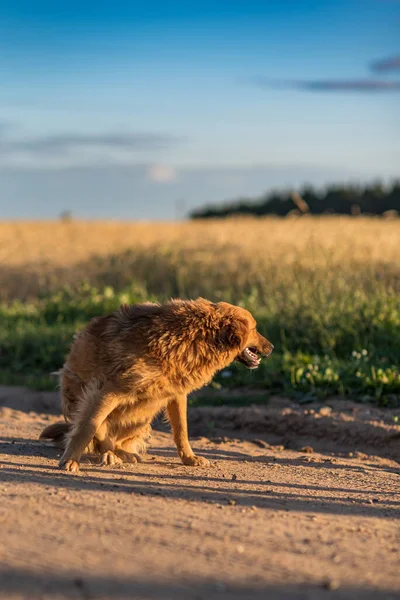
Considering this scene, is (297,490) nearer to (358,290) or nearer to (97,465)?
(97,465)

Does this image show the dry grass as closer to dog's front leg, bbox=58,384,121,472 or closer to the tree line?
dog's front leg, bbox=58,384,121,472

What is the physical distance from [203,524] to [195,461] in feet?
5.58

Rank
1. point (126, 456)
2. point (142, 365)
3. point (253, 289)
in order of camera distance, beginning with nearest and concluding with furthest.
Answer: point (142, 365)
point (126, 456)
point (253, 289)

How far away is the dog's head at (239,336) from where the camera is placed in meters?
5.57

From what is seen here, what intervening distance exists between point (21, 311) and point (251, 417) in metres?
5.89

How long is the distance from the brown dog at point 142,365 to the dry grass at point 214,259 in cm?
487

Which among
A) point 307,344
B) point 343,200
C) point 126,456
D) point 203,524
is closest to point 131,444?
point 126,456

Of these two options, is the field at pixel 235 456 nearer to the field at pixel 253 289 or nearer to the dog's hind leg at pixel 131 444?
the field at pixel 253 289

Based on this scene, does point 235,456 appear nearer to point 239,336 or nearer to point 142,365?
point 239,336

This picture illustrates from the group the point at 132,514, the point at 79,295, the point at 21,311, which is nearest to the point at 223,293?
the point at 79,295

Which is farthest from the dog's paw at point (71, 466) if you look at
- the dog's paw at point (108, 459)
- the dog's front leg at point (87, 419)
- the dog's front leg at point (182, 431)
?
the dog's front leg at point (182, 431)

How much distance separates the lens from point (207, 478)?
549 cm

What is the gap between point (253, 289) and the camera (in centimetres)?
1263

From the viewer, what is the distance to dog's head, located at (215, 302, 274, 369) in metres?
5.57
